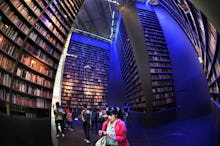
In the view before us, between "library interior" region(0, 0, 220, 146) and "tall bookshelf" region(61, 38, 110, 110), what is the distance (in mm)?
50

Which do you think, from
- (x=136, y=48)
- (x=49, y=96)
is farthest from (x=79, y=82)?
(x=49, y=96)

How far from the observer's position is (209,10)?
209 cm

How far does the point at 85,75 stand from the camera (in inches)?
425

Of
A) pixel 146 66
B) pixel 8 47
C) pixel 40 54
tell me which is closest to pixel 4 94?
pixel 8 47

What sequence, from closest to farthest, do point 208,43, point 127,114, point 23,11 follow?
point 23,11 < point 208,43 < point 127,114

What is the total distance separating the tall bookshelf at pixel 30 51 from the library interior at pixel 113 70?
0.02m

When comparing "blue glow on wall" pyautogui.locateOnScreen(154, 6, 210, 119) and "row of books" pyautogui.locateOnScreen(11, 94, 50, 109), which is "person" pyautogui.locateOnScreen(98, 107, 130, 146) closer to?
"row of books" pyautogui.locateOnScreen(11, 94, 50, 109)

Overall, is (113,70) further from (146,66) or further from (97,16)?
(97,16)

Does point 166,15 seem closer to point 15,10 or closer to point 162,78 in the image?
point 162,78

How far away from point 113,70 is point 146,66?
6.75 feet

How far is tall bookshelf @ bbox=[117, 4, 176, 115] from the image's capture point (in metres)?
7.68

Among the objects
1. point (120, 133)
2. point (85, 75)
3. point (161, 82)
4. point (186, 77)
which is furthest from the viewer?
point (85, 75)

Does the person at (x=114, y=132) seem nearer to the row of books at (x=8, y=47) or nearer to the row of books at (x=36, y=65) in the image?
the row of books at (x=8, y=47)

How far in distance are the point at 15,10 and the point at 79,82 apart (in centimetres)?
794
